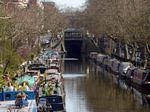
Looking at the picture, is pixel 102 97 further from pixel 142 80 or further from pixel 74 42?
pixel 74 42

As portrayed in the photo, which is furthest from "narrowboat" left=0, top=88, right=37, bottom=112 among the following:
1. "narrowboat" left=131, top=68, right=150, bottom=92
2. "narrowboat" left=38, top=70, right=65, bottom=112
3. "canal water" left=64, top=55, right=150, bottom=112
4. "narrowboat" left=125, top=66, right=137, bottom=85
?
"narrowboat" left=125, top=66, right=137, bottom=85

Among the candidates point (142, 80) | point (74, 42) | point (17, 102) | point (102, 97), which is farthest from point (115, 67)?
point (74, 42)

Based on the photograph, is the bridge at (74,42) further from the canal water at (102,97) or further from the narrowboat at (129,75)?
the narrowboat at (129,75)

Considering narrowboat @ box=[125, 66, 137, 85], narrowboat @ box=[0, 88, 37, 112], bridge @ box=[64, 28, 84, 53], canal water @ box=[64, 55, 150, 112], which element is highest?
bridge @ box=[64, 28, 84, 53]

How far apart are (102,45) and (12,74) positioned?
3075 inches

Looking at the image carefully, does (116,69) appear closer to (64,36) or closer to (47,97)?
(47,97)

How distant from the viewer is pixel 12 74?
2021 inches

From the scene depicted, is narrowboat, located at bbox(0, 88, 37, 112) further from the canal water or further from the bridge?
the bridge

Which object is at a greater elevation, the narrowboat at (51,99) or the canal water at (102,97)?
the narrowboat at (51,99)

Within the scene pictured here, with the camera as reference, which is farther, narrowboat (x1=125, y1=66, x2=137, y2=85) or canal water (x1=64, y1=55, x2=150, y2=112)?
narrowboat (x1=125, y1=66, x2=137, y2=85)

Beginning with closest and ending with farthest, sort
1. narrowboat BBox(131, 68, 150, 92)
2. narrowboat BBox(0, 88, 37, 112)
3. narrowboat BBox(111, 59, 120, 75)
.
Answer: narrowboat BBox(0, 88, 37, 112) < narrowboat BBox(131, 68, 150, 92) < narrowboat BBox(111, 59, 120, 75)

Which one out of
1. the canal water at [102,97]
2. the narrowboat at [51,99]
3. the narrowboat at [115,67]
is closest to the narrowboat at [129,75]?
the canal water at [102,97]

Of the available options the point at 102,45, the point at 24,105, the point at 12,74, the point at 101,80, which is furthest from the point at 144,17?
the point at 102,45

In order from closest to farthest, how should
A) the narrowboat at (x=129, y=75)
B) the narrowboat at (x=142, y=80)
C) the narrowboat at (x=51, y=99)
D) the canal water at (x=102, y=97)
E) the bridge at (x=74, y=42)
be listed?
1. the narrowboat at (x=51, y=99)
2. the canal water at (x=102, y=97)
3. the narrowboat at (x=142, y=80)
4. the narrowboat at (x=129, y=75)
5. the bridge at (x=74, y=42)
